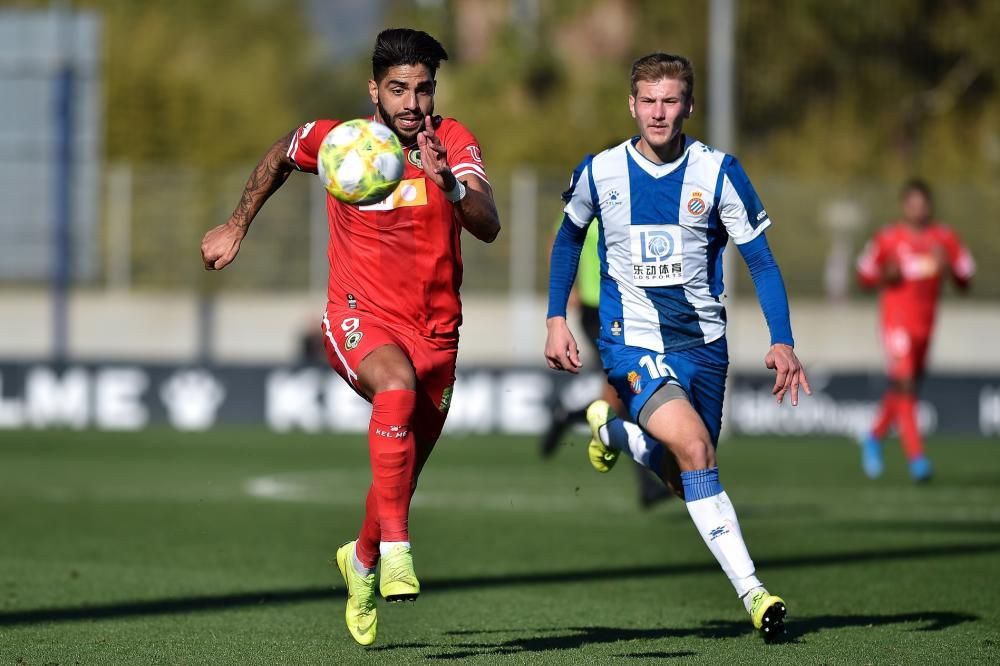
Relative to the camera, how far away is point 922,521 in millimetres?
11969

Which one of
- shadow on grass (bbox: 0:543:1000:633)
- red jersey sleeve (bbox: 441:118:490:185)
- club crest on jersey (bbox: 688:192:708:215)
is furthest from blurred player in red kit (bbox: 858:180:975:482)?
red jersey sleeve (bbox: 441:118:490:185)

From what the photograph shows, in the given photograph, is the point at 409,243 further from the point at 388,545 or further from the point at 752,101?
the point at 752,101

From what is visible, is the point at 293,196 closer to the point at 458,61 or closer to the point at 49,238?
the point at 49,238

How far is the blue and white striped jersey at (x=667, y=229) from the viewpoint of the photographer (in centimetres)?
686

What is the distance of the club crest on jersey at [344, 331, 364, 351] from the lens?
6.52m

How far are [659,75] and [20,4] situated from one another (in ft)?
169

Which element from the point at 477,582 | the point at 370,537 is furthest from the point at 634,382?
the point at 477,582

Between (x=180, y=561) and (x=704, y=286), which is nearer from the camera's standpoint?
(x=704, y=286)

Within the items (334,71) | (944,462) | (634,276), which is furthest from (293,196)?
(334,71)

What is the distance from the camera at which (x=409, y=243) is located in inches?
258

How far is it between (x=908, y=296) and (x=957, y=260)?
0.91 meters

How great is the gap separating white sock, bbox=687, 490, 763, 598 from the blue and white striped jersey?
2.31 ft

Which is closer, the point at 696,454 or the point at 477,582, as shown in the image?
the point at 696,454

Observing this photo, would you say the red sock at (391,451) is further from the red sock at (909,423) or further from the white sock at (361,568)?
the red sock at (909,423)
